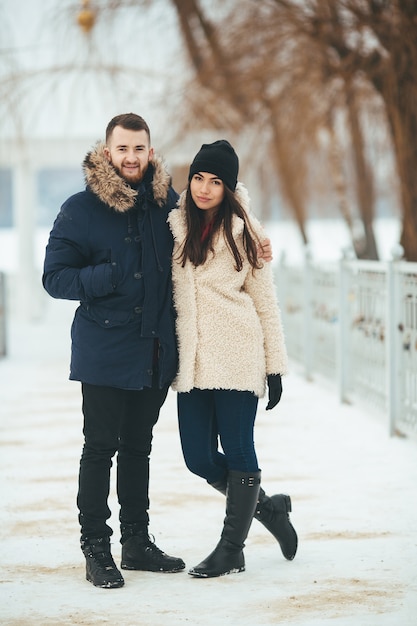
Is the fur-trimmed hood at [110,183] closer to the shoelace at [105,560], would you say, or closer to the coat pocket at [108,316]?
the coat pocket at [108,316]

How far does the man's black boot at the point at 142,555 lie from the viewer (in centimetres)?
412

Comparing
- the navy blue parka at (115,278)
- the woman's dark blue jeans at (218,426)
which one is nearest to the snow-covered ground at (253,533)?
the woman's dark blue jeans at (218,426)

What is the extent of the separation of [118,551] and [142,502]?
336 millimetres

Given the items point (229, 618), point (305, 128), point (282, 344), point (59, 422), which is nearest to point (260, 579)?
point (229, 618)

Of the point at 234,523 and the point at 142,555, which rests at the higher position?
the point at 234,523

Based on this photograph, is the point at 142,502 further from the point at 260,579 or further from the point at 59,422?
the point at 59,422

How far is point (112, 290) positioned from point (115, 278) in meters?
0.05

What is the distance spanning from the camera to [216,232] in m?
3.96

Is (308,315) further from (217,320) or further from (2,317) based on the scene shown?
(217,320)

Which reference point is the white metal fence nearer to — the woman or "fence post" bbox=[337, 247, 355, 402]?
"fence post" bbox=[337, 247, 355, 402]

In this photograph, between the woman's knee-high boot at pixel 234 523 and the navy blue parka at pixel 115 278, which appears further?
the woman's knee-high boot at pixel 234 523

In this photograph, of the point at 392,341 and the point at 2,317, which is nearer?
the point at 392,341

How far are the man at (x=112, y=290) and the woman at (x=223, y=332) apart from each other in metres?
0.08

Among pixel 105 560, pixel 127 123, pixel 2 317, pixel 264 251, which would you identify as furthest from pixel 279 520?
pixel 2 317
